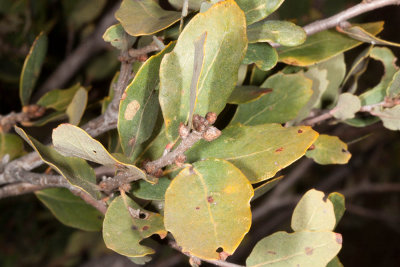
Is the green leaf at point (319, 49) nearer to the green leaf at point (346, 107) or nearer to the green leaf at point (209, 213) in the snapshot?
the green leaf at point (346, 107)

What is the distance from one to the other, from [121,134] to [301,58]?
0.28m

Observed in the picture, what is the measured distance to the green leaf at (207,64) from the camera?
41 centimetres

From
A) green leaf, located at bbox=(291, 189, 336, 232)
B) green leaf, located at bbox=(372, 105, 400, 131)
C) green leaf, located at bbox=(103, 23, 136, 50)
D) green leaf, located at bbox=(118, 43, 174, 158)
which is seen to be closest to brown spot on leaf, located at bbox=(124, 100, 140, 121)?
green leaf, located at bbox=(118, 43, 174, 158)

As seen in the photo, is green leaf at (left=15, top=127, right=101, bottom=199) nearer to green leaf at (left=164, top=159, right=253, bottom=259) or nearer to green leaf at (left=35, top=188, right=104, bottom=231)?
green leaf at (left=164, top=159, right=253, bottom=259)

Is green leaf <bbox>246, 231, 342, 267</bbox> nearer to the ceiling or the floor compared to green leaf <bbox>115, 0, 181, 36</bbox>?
nearer to the floor

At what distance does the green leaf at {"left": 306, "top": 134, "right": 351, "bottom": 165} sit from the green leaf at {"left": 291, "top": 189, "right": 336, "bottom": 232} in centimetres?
12

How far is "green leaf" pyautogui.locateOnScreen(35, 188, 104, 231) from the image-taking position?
2.34 ft

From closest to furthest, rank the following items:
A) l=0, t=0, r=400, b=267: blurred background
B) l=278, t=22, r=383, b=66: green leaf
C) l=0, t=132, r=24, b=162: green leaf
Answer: l=278, t=22, r=383, b=66: green leaf < l=0, t=132, r=24, b=162: green leaf < l=0, t=0, r=400, b=267: blurred background

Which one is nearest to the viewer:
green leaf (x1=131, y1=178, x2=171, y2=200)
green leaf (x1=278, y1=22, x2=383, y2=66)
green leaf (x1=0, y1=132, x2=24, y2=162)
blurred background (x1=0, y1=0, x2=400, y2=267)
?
green leaf (x1=131, y1=178, x2=171, y2=200)

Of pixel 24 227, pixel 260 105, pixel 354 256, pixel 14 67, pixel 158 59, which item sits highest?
pixel 158 59

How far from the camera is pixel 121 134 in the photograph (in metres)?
0.50

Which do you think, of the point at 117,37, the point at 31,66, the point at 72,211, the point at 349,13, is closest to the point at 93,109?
the point at 31,66

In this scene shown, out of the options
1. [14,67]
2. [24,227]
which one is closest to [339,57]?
[14,67]

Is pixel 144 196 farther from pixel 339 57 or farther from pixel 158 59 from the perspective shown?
pixel 339 57
